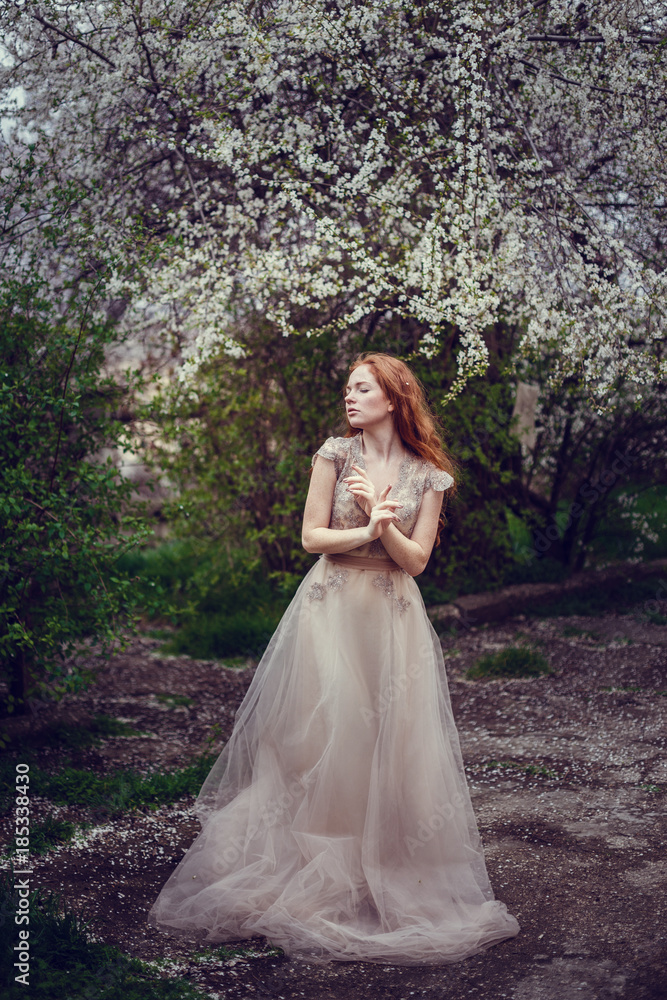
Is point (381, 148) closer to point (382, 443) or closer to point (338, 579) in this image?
point (382, 443)

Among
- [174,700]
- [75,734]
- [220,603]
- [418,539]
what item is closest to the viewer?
[418,539]

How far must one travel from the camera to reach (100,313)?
4.34 meters

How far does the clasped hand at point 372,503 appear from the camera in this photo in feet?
8.99

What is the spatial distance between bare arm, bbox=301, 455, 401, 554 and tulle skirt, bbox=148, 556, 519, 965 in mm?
144

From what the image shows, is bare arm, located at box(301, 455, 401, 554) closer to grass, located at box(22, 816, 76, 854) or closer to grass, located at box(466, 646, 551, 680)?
grass, located at box(22, 816, 76, 854)

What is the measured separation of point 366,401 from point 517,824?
1.89 m

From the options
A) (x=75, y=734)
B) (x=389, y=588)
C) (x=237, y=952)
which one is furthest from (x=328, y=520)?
(x=75, y=734)

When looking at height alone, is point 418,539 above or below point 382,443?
below

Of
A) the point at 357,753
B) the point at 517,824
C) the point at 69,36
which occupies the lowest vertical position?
the point at 517,824

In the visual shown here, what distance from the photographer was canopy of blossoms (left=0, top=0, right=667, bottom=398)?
432cm

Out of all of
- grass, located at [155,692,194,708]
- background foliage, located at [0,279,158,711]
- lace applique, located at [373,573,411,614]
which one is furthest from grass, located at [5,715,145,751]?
lace applique, located at [373,573,411,614]

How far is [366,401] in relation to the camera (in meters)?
3.00

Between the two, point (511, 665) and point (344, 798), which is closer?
point (344, 798)

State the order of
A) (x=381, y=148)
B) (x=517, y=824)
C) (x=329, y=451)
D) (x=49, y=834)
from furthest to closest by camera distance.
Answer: (x=381, y=148) < (x=517, y=824) < (x=49, y=834) < (x=329, y=451)
